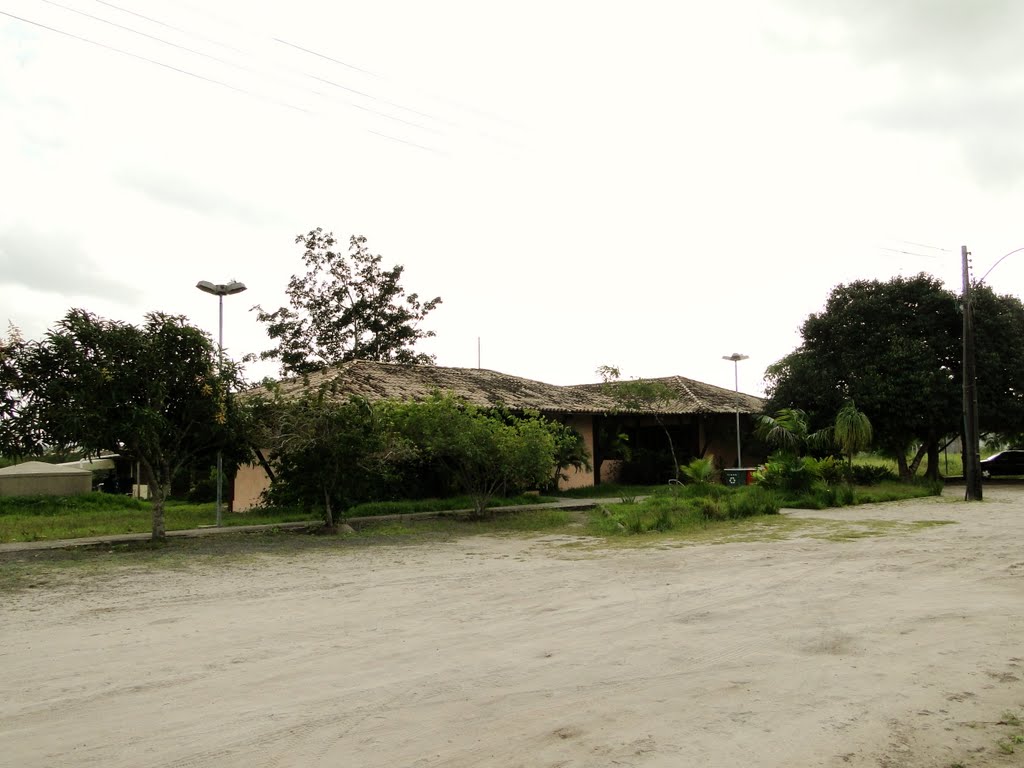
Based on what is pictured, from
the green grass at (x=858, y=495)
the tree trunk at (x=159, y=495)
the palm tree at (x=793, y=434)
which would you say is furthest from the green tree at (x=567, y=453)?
the tree trunk at (x=159, y=495)

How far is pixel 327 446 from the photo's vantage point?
16.4m

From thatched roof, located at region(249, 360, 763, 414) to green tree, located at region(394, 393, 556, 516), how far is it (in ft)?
10.9

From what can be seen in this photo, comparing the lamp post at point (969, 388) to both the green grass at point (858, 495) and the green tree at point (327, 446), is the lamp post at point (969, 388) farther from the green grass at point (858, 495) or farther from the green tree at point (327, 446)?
the green tree at point (327, 446)

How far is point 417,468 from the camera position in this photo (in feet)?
78.6

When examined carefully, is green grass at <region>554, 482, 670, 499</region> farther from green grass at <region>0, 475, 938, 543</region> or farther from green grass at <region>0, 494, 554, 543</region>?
green grass at <region>0, 494, 554, 543</region>

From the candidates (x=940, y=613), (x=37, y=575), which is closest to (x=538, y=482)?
(x=37, y=575)

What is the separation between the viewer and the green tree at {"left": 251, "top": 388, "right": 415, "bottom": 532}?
53.7 ft

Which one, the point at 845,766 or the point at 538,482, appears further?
the point at 538,482

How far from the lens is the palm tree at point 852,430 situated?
25.4 meters

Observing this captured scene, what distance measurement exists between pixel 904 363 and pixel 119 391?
23.6 meters

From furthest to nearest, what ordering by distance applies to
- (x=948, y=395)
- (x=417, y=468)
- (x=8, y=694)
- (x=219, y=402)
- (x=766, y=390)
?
(x=766, y=390), (x=948, y=395), (x=417, y=468), (x=219, y=402), (x=8, y=694)

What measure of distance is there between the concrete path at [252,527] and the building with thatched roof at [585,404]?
3.37m

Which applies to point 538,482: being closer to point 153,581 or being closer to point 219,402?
point 219,402

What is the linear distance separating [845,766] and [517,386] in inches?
988
